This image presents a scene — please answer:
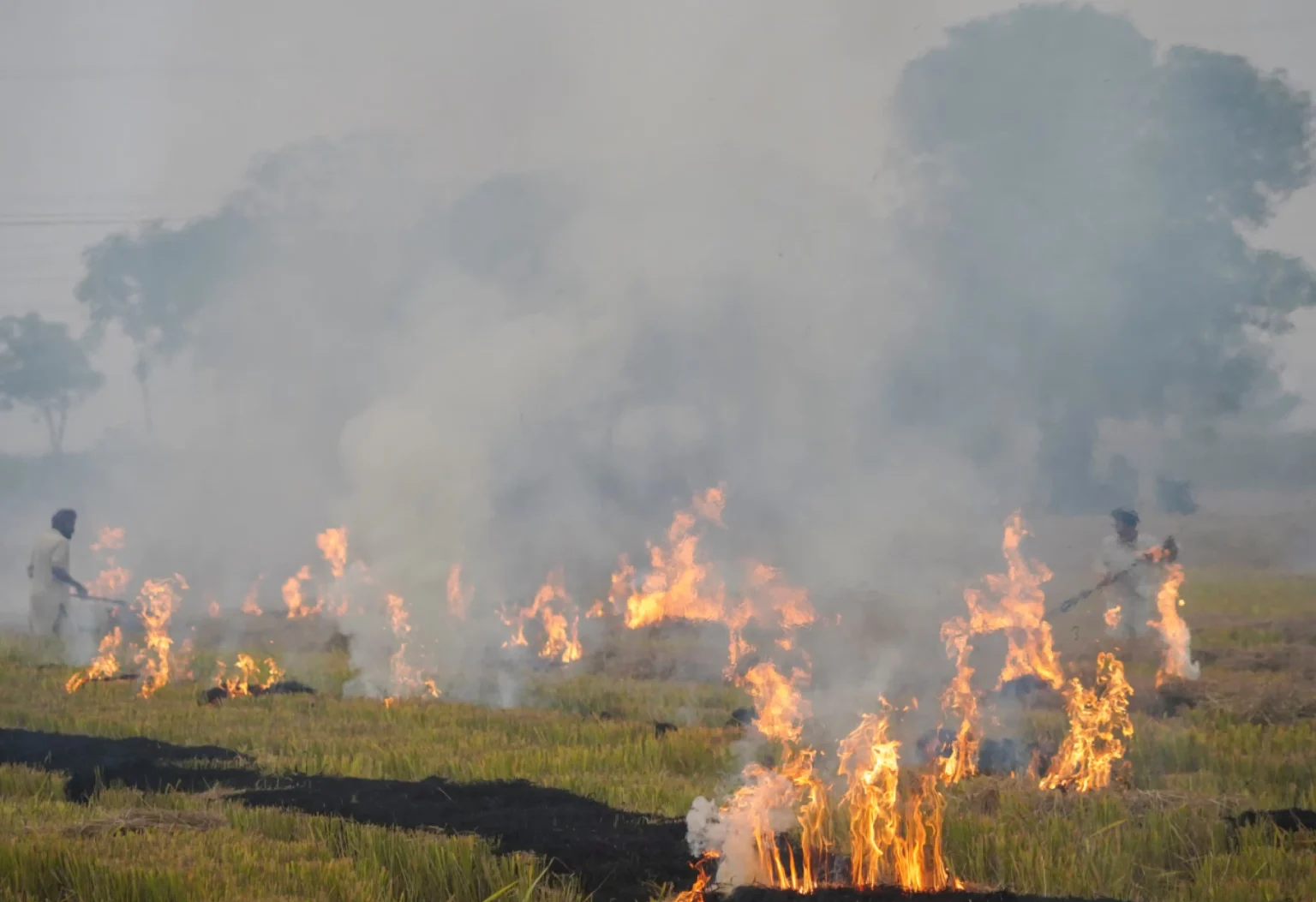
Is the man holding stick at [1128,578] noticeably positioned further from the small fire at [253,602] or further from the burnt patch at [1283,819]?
the small fire at [253,602]

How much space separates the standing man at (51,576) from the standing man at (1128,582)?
1277cm

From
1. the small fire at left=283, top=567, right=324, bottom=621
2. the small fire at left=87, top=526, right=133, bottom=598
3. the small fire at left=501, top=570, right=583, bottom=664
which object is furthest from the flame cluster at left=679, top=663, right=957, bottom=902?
the small fire at left=87, top=526, right=133, bottom=598

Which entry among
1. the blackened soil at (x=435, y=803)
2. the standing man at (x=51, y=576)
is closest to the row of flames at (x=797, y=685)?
the blackened soil at (x=435, y=803)

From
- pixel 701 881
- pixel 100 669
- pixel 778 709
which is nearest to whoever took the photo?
pixel 701 881

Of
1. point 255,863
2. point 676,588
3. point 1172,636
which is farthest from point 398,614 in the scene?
point 255,863

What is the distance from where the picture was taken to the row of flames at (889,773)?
6965mm

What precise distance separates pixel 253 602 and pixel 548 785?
1969cm

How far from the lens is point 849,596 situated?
1912 cm

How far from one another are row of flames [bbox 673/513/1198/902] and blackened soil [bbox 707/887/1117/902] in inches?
7.4

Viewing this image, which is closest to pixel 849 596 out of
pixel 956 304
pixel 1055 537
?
pixel 1055 537

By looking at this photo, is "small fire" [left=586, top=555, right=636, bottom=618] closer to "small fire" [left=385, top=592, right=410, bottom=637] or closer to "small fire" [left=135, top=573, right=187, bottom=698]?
"small fire" [left=385, top=592, right=410, bottom=637]

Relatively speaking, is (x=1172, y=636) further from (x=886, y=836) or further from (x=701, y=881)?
(x=701, y=881)

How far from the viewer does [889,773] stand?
274 inches

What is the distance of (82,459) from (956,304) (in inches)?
758
